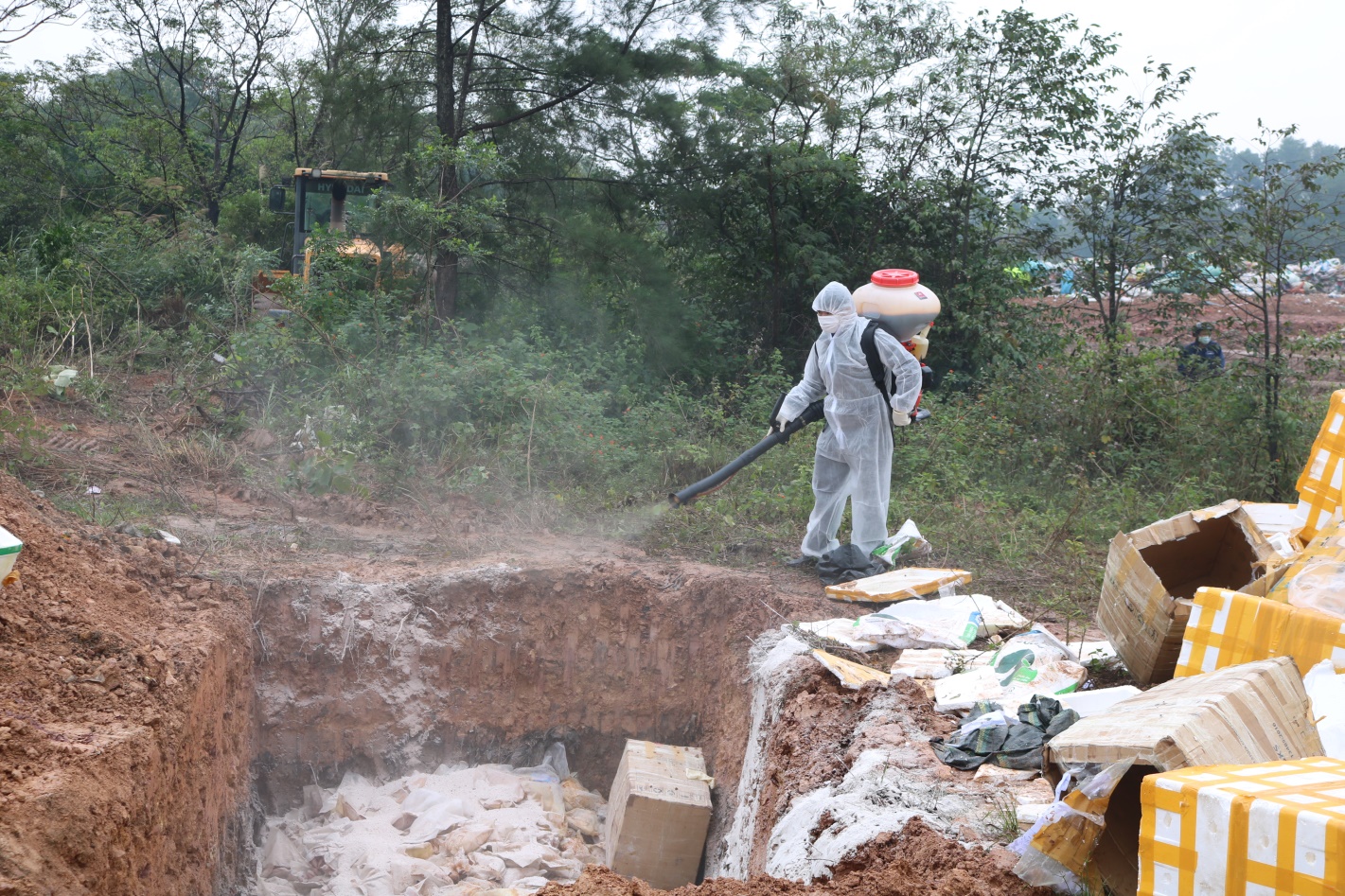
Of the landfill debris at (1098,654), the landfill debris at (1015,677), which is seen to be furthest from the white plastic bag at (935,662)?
the landfill debris at (1098,654)

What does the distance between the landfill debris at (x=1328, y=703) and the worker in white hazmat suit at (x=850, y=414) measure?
117 inches

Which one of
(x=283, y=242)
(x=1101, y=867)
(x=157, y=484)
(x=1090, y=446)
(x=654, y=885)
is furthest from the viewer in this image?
(x=283, y=242)

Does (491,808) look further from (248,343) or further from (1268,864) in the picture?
(248,343)

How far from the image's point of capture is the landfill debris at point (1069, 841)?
2434 mm

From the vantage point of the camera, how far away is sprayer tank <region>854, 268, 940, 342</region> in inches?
233

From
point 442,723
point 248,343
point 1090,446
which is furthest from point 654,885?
point 1090,446

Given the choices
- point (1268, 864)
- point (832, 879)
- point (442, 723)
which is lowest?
point (442, 723)

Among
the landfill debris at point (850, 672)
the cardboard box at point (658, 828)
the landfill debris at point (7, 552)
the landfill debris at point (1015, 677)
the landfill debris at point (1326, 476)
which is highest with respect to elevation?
the landfill debris at point (1326, 476)

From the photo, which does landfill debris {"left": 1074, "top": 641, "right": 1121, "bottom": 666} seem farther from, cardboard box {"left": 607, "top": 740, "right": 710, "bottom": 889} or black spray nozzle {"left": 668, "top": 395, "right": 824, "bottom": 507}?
black spray nozzle {"left": 668, "top": 395, "right": 824, "bottom": 507}

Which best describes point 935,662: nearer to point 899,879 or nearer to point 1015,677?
point 1015,677

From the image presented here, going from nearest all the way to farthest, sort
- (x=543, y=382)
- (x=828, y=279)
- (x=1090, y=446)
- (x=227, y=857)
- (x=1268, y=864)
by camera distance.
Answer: (x=1268, y=864)
(x=227, y=857)
(x=543, y=382)
(x=1090, y=446)
(x=828, y=279)

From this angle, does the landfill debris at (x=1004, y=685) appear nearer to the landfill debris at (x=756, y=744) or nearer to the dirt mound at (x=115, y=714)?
the landfill debris at (x=756, y=744)

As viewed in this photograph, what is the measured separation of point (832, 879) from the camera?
2.80 m

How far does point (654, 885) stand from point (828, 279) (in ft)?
23.0
